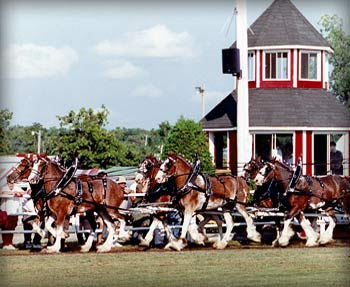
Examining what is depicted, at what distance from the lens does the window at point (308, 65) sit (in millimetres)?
39656

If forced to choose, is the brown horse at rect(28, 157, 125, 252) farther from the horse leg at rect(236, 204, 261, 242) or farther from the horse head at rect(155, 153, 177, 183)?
the horse leg at rect(236, 204, 261, 242)

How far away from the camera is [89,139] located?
43.3 meters

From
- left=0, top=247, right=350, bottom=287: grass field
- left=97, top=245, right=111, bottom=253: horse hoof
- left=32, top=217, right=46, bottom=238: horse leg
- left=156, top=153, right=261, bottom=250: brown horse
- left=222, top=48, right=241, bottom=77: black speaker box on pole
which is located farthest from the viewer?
left=222, top=48, right=241, bottom=77: black speaker box on pole

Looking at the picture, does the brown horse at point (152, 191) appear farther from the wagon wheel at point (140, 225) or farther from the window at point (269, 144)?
the window at point (269, 144)

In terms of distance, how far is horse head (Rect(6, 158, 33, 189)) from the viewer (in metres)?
20.3

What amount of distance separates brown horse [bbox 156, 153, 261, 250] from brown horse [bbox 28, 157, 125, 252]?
1.14 meters

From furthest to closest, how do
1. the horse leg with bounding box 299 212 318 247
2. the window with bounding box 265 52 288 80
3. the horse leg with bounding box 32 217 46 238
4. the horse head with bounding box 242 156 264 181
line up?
the window with bounding box 265 52 288 80 → the horse head with bounding box 242 156 264 181 → the horse leg with bounding box 299 212 318 247 → the horse leg with bounding box 32 217 46 238

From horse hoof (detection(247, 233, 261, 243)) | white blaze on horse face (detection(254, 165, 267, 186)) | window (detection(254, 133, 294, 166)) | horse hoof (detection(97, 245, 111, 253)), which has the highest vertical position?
window (detection(254, 133, 294, 166))

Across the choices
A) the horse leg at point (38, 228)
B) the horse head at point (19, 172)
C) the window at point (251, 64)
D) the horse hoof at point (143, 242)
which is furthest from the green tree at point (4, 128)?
the window at point (251, 64)

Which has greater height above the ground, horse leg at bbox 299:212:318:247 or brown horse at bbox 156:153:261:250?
brown horse at bbox 156:153:261:250

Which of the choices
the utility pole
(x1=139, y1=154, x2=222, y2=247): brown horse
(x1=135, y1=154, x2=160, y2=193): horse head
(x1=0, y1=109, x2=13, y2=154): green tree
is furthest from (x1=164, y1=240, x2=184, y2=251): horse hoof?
the utility pole

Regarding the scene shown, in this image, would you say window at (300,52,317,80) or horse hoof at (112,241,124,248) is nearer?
horse hoof at (112,241,124,248)

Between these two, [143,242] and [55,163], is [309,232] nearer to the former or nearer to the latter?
[143,242]

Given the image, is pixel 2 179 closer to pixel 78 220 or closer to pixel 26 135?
pixel 78 220
